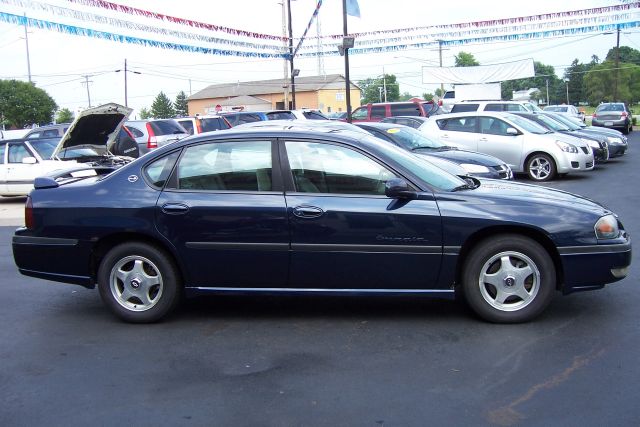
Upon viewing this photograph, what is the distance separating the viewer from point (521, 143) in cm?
1505

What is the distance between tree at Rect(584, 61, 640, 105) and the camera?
8188cm

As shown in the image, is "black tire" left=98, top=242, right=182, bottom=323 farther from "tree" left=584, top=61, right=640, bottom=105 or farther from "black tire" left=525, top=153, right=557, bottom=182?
"tree" left=584, top=61, right=640, bottom=105

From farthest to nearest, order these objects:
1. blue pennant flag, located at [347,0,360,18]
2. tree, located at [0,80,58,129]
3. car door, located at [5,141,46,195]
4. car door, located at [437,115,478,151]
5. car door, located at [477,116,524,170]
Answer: tree, located at [0,80,58,129]
blue pennant flag, located at [347,0,360,18]
car door, located at [437,115,478,151]
car door, located at [477,116,524,170]
car door, located at [5,141,46,195]

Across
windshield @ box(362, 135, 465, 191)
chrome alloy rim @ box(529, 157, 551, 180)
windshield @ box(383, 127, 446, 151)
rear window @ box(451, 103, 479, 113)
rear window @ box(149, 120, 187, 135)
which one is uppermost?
rear window @ box(451, 103, 479, 113)

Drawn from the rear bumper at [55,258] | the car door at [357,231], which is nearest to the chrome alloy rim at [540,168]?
the car door at [357,231]

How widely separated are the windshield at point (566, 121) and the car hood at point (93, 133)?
1204 cm

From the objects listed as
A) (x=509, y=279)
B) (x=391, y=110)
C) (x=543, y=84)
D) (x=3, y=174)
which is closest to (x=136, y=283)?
(x=509, y=279)

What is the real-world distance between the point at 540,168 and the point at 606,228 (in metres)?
10.4

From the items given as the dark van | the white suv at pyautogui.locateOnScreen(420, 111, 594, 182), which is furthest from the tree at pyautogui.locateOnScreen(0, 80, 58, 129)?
the white suv at pyautogui.locateOnScreen(420, 111, 594, 182)

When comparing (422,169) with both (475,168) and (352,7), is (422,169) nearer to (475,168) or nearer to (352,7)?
(475,168)

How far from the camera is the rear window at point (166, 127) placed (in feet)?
61.0

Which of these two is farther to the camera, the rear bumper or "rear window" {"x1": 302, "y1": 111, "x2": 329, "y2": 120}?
"rear window" {"x1": 302, "y1": 111, "x2": 329, "y2": 120}

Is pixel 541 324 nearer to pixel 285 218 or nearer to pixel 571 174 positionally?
Result: pixel 285 218

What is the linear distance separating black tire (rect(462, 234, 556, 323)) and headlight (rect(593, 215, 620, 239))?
→ 0.42 m
